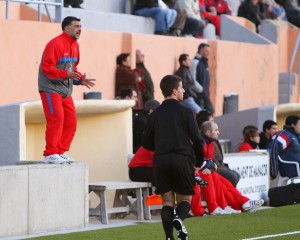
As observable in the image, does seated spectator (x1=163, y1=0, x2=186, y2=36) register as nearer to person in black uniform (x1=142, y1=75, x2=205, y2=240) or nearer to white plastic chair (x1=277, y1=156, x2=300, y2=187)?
→ white plastic chair (x1=277, y1=156, x2=300, y2=187)

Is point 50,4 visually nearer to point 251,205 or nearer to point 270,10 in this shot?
point 251,205

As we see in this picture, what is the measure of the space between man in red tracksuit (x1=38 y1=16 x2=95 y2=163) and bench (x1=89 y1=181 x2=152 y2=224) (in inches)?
38.0

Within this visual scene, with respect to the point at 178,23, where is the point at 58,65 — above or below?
below

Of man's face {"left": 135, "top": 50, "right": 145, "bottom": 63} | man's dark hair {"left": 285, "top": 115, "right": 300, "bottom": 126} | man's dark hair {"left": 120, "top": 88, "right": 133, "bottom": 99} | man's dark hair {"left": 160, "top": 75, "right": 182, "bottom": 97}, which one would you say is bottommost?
man's dark hair {"left": 285, "top": 115, "right": 300, "bottom": 126}

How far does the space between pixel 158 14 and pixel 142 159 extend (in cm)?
839

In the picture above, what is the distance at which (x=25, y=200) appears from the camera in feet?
44.9

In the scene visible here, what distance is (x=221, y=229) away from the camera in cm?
1399

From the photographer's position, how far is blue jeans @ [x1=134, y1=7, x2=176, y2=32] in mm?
23859

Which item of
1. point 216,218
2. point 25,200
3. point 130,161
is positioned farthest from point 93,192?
point 25,200

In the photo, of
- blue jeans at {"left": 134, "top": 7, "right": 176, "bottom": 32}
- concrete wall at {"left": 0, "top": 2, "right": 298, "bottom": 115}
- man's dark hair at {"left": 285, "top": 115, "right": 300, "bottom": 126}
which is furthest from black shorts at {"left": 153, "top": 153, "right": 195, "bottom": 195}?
blue jeans at {"left": 134, "top": 7, "right": 176, "bottom": 32}

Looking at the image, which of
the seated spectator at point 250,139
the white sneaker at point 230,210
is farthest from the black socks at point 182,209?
the seated spectator at point 250,139

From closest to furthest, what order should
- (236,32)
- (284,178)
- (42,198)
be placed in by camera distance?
(42,198) < (284,178) < (236,32)

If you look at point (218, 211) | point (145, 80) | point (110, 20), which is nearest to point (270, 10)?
point (110, 20)

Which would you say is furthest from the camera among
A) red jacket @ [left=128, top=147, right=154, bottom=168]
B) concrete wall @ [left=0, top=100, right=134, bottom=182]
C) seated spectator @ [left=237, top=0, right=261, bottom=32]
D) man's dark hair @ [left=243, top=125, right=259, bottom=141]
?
seated spectator @ [left=237, top=0, right=261, bottom=32]
